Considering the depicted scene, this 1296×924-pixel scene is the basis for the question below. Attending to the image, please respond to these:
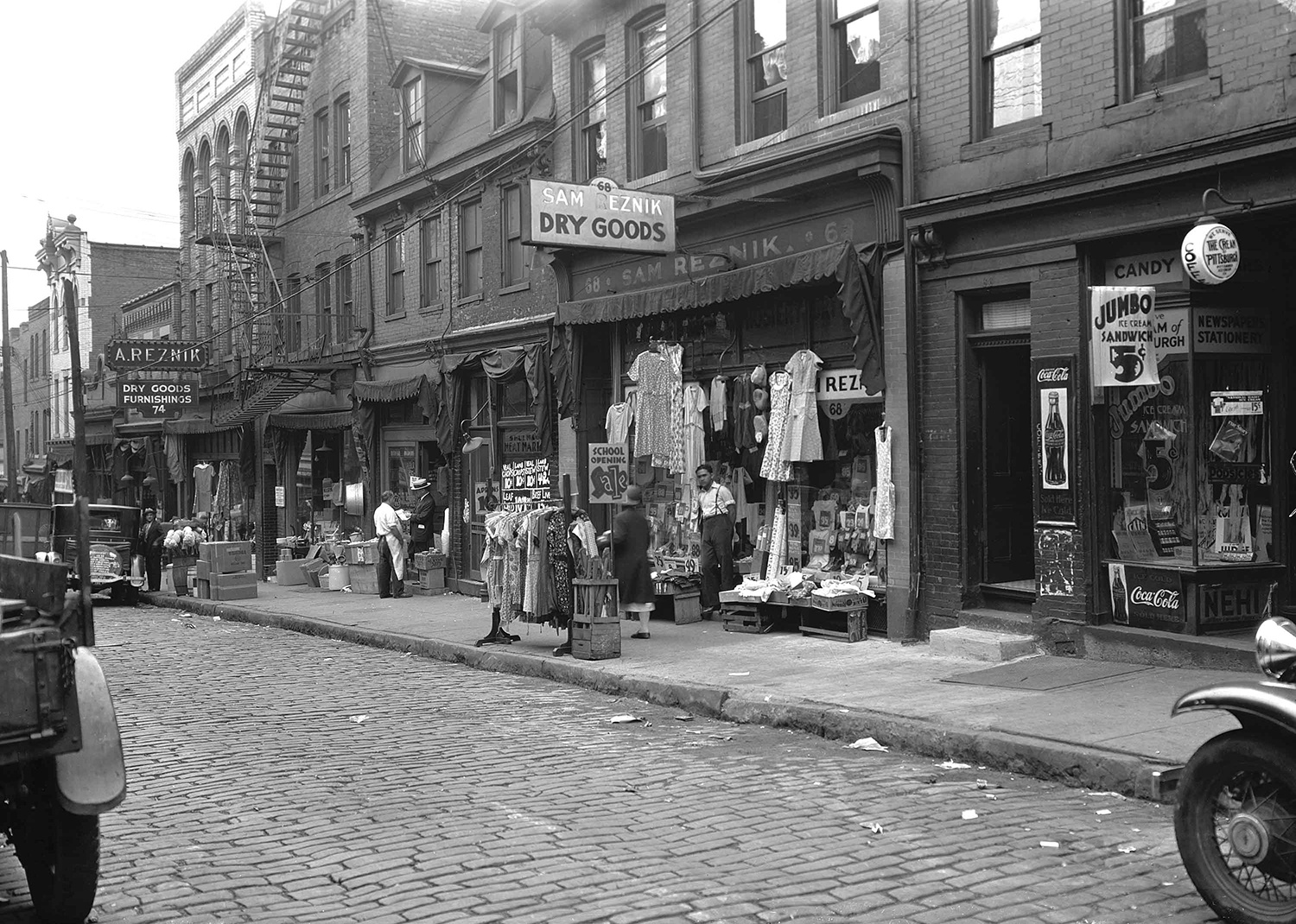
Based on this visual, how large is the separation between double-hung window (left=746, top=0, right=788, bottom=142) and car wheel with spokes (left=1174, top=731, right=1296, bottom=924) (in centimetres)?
1126

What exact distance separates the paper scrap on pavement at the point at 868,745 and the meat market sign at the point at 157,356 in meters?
25.8

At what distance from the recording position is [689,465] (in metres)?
16.3

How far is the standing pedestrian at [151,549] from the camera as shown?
80.7ft

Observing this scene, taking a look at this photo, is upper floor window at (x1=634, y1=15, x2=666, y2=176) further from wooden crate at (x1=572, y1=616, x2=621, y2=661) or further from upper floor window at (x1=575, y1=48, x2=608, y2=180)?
wooden crate at (x1=572, y1=616, x2=621, y2=661)

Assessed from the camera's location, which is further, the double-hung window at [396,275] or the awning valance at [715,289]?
the double-hung window at [396,275]

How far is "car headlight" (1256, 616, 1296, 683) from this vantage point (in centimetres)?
506

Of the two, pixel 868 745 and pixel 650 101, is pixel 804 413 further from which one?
pixel 868 745

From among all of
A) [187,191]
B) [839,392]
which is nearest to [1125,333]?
[839,392]

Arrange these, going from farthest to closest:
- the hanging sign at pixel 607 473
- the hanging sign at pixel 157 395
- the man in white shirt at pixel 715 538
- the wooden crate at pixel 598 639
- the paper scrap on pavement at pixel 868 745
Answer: the hanging sign at pixel 157 395, the hanging sign at pixel 607 473, the man in white shirt at pixel 715 538, the wooden crate at pixel 598 639, the paper scrap on pavement at pixel 868 745

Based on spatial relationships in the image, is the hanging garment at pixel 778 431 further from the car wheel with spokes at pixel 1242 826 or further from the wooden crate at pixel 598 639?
the car wheel with spokes at pixel 1242 826

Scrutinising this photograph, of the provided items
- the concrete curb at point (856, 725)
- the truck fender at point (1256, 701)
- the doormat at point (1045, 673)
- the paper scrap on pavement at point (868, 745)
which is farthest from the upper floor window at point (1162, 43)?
the truck fender at point (1256, 701)

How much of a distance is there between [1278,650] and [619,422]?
13.0 m

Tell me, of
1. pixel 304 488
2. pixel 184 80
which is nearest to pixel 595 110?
pixel 304 488

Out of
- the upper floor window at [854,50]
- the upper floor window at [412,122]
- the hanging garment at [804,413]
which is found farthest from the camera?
the upper floor window at [412,122]
